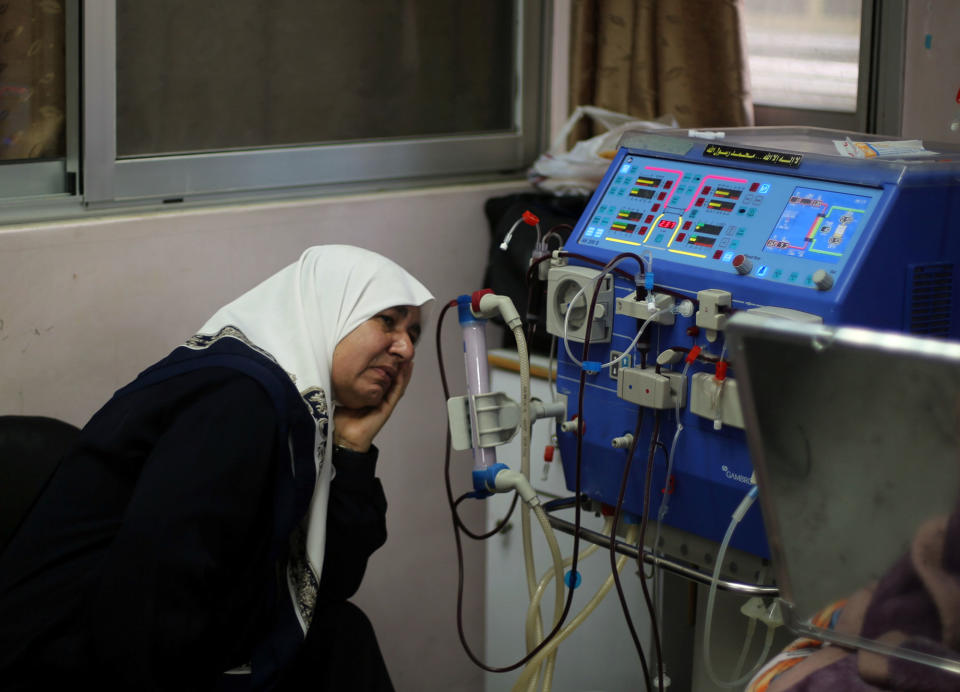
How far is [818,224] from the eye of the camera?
5.28ft

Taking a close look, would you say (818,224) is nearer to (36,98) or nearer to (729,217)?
(729,217)

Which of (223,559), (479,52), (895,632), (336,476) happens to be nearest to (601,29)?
(479,52)

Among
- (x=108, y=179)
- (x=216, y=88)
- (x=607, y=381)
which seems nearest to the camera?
(x=607, y=381)

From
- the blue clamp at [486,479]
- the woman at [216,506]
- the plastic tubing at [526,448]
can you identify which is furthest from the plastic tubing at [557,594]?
the woman at [216,506]

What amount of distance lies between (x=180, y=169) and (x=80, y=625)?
3.37ft

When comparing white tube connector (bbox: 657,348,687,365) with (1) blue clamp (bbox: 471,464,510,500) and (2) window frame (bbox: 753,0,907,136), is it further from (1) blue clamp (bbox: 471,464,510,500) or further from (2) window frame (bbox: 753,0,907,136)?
(2) window frame (bbox: 753,0,907,136)

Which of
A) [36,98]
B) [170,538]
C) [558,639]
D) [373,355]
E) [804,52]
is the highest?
[804,52]

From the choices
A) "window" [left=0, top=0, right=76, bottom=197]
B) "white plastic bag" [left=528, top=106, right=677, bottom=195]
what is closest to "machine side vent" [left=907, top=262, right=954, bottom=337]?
"white plastic bag" [left=528, top=106, right=677, bottom=195]

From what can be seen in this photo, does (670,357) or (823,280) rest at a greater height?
(823,280)

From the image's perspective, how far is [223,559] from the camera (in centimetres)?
166

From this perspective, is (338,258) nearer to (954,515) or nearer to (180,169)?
(180,169)

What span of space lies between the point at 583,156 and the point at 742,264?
1041 mm

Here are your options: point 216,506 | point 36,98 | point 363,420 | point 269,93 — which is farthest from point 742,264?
point 36,98

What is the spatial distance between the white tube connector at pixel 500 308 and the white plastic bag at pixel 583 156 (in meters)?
0.86
